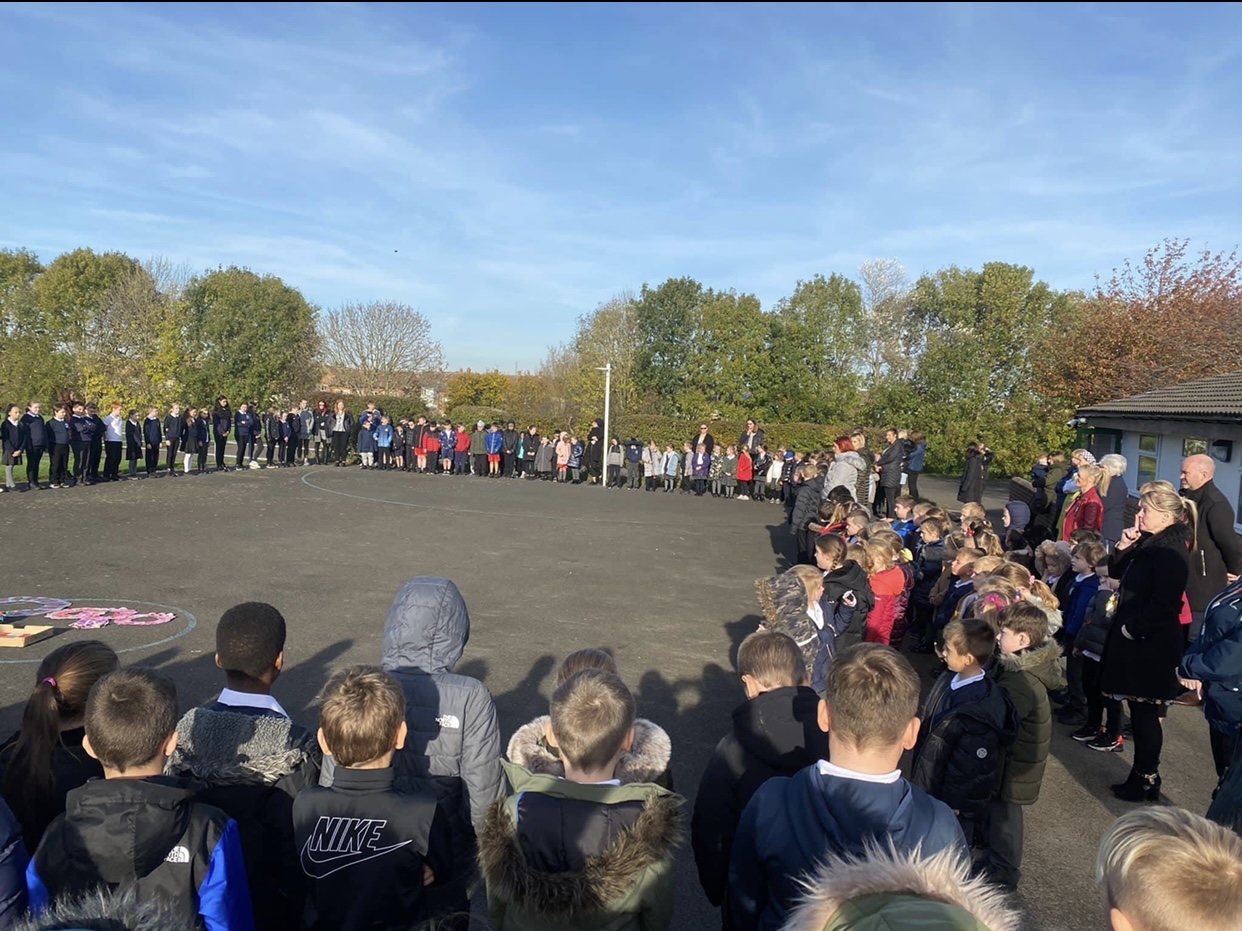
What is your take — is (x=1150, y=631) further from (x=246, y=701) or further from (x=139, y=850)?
(x=139, y=850)

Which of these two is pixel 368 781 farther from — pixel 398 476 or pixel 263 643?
pixel 398 476

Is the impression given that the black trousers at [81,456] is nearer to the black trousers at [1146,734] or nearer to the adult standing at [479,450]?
the adult standing at [479,450]

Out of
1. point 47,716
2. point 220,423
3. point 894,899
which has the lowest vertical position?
point 47,716

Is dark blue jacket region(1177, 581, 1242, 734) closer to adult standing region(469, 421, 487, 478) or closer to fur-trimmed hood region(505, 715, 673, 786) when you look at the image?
fur-trimmed hood region(505, 715, 673, 786)

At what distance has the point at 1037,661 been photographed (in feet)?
14.7

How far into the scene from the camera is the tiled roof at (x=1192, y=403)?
14406 millimetres

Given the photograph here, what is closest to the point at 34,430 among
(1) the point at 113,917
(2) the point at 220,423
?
(2) the point at 220,423

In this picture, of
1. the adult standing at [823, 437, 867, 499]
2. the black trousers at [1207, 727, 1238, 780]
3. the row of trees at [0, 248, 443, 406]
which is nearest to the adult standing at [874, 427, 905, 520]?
the adult standing at [823, 437, 867, 499]

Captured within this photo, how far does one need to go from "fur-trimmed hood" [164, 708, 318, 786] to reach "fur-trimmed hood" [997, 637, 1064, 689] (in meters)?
3.59

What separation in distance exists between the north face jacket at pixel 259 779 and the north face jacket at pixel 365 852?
19cm

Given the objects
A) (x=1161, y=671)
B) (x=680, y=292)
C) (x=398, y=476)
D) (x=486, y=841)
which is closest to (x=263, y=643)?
(x=486, y=841)

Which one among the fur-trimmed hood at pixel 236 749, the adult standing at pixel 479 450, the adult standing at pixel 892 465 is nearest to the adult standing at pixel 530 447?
the adult standing at pixel 479 450

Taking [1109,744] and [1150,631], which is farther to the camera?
[1109,744]

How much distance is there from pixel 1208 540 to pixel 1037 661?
2996mm
